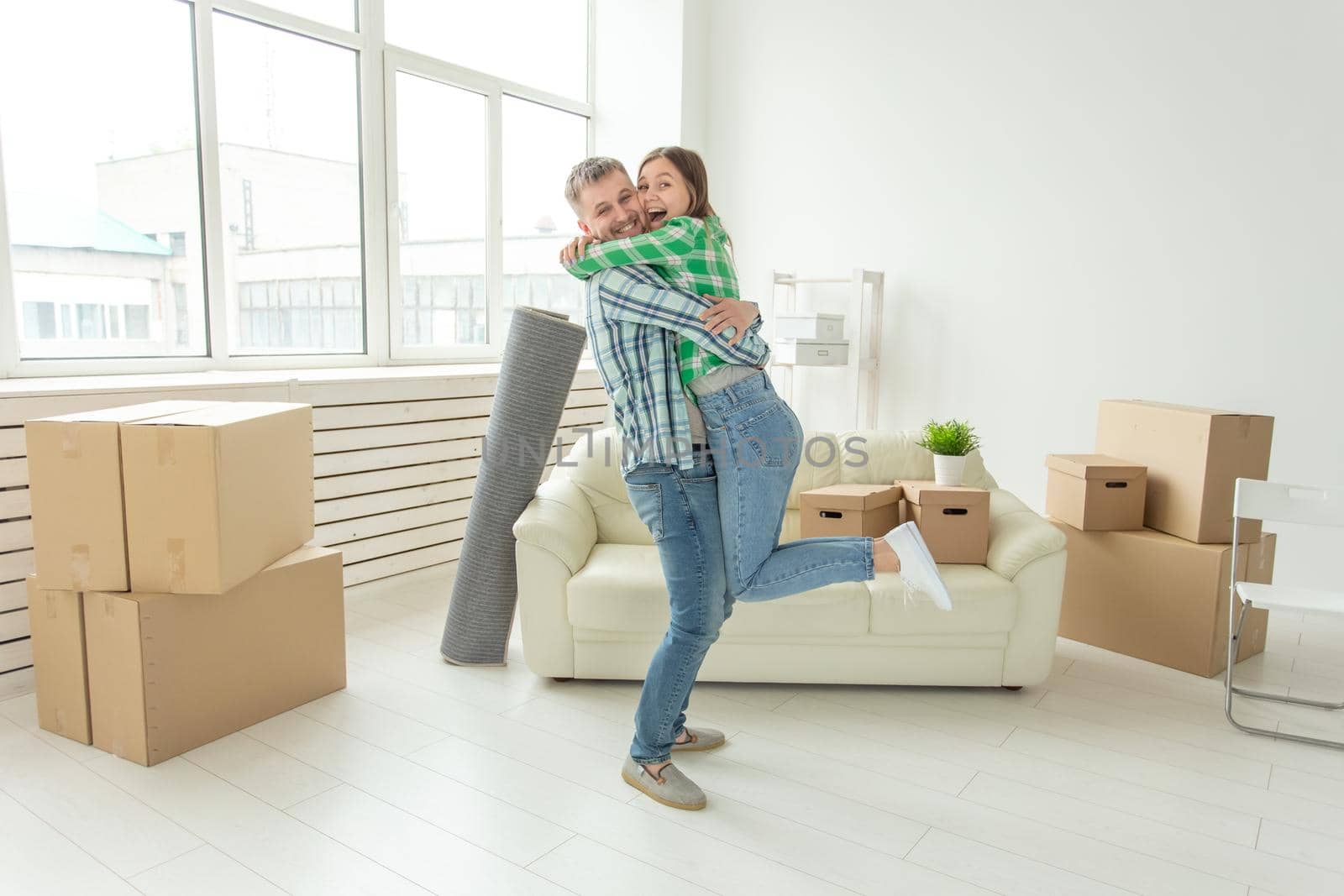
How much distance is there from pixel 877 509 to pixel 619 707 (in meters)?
1.00

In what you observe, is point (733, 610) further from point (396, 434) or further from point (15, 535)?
point (15, 535)

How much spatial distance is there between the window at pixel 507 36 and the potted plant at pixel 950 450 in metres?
3.01

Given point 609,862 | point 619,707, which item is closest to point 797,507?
point 619,707

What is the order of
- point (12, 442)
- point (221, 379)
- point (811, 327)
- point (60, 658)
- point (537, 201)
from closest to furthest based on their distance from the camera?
point (60, 658)
point (12, 442)
point (221, 379)
point (811, 327)
point (537, 201)

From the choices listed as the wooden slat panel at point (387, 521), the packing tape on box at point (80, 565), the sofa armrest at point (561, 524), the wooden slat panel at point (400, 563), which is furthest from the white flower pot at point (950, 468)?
the packing tape on box at point (80, 565)

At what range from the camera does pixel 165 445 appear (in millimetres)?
2221

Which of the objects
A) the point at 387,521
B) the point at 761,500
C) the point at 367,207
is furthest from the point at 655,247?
the point at 367,207

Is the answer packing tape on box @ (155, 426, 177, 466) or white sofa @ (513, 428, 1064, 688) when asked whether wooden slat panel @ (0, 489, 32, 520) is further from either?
white sofa @ (513, 428, 1064, 688)

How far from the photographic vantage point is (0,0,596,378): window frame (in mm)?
3289

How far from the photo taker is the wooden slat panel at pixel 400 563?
3.66 metres

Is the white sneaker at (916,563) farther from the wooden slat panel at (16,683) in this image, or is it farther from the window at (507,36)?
the window at (507,36)

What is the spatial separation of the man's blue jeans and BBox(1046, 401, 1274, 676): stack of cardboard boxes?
159cm

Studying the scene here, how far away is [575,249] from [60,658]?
1.71m

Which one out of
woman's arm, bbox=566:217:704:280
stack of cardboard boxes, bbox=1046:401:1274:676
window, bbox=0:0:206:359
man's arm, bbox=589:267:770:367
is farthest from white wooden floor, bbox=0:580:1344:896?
window, bbox=0:0:206:359
